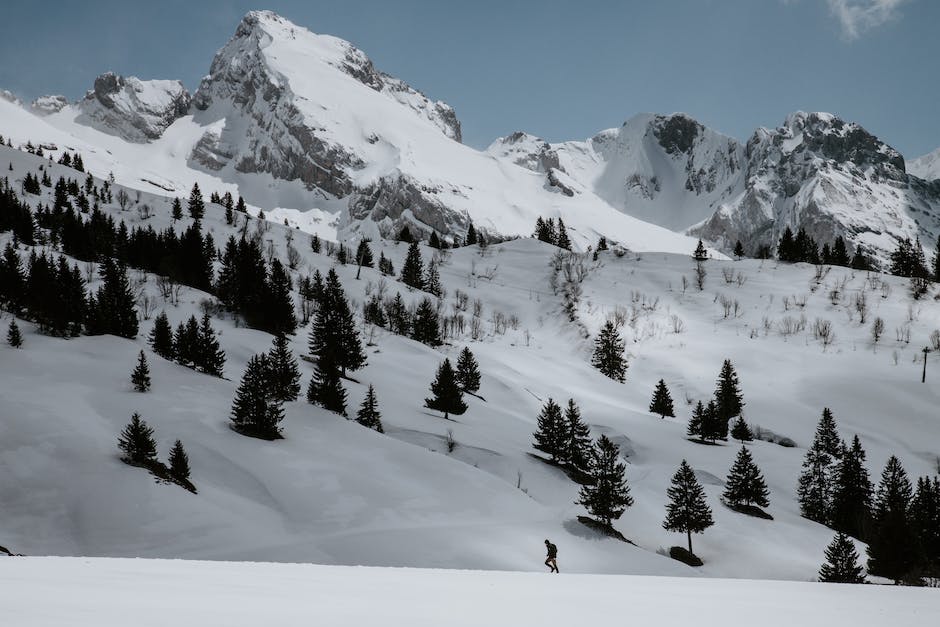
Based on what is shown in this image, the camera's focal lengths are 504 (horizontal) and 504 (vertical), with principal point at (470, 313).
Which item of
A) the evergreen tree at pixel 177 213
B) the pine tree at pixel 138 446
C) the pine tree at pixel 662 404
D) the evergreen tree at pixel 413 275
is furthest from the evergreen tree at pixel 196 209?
the pine tree at pixel 662 404

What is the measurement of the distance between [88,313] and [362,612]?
57.9 m

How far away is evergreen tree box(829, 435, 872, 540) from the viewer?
1948 inches

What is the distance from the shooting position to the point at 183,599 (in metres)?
6.64

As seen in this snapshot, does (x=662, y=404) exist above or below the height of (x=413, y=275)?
below

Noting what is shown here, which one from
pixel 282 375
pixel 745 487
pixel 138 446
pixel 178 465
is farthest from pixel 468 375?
pixel 138 446

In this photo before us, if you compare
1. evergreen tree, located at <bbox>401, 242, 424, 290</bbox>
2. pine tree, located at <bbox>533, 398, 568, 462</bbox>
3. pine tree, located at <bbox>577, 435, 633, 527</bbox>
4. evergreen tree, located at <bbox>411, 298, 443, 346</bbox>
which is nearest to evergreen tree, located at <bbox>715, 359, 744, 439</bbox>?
pine tree, located at <bbox>533, 398, 568, 462</bbox>

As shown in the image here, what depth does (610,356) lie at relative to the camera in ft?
304

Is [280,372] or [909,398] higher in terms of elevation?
[909,398]

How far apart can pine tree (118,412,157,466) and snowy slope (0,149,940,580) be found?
795mm

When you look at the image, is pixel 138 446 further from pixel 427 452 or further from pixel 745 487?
pixel 745 487

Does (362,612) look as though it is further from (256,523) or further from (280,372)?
(280,372)

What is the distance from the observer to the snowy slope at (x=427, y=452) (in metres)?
25.3

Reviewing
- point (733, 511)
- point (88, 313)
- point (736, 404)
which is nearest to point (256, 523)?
point (88, 313)

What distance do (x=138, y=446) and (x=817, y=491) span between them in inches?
2393
